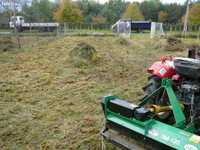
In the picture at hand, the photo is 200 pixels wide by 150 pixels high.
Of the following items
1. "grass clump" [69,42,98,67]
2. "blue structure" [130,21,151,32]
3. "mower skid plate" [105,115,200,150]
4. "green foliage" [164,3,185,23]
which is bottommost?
"mower skid plate" [105,115,200,150]

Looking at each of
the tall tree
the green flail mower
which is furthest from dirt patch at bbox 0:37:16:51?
the tall tree

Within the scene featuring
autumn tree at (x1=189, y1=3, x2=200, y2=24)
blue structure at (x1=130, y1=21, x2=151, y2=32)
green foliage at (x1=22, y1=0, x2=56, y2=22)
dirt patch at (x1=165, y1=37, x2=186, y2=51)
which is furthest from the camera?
green foliage at (x1=22, y1=0, x2=56, y2=22)

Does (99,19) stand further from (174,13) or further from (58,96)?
(58,96)

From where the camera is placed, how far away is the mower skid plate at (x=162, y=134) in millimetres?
2047

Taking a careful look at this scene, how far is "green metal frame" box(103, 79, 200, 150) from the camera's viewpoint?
2057mm

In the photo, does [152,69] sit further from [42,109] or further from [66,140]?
[42,109]

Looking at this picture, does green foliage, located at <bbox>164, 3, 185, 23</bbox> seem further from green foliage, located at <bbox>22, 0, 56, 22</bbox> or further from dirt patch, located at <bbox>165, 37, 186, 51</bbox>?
dirt patch, located at <bbox>165, 37, 186, 51</bbox>

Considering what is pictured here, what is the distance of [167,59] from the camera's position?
134 inches


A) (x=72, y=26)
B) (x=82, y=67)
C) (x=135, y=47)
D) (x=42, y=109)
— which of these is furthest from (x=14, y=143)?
(x=72, y=26)

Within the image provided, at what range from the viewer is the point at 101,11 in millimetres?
52188

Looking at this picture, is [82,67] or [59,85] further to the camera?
[82,67]

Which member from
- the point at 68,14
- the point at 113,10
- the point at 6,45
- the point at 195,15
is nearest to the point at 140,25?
the point at 195,15

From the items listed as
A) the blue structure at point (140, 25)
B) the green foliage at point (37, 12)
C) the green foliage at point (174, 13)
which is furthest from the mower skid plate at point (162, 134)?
the green foliage at point (174, 13)

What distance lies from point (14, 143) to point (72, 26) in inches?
956
